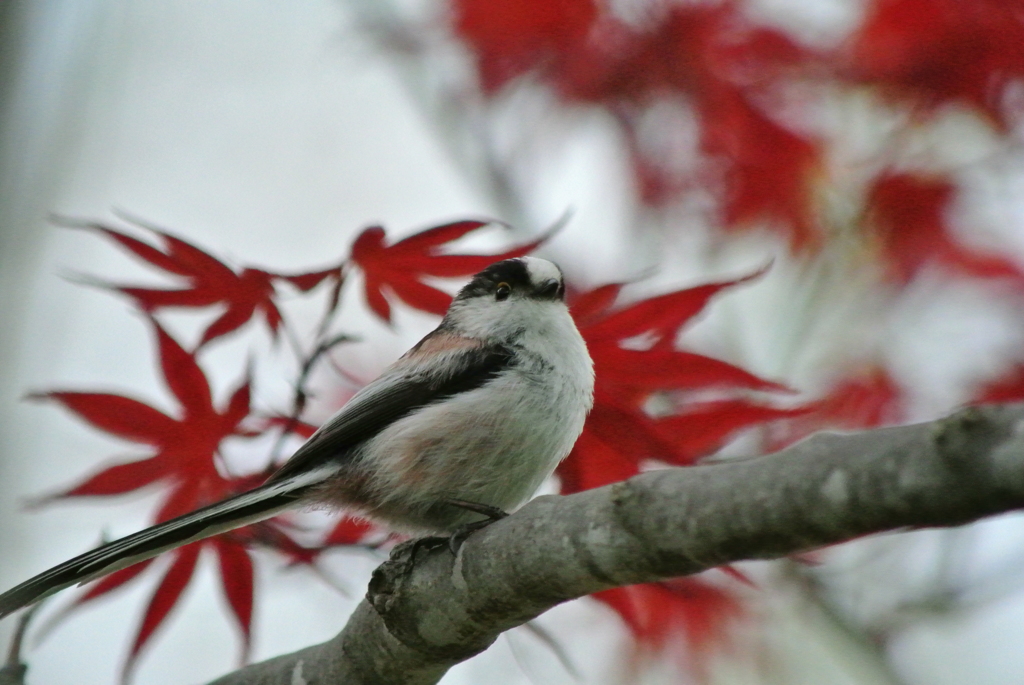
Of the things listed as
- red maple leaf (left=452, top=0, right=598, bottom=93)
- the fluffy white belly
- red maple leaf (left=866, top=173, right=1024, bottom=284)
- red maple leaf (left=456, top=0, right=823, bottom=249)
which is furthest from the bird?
red maple leaf (left=866, top=173, right=1024, bottom=284)

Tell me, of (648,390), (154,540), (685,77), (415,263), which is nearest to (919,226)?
(685,77)

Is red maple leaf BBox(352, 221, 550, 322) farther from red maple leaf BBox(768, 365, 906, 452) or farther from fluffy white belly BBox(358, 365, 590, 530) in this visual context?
red maple leaf BBox(768, 365, 906, 452)

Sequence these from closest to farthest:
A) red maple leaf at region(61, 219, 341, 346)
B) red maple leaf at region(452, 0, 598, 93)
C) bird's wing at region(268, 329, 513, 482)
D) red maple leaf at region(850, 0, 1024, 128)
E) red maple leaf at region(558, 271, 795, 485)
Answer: red maple leaf at region(558, 271, 795, 485) < red maple leaf at region(61, 219, 341, 346) < bird's wing at region(268, 329, 513, 482) < red maple leaf at region(850, 0, 1024, 128) < red maple leaf at region(452, 0, 598, 93)

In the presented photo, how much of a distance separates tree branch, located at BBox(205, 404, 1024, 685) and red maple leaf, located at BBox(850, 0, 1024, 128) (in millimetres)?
2026

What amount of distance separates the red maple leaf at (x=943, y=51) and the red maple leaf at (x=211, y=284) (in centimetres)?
188

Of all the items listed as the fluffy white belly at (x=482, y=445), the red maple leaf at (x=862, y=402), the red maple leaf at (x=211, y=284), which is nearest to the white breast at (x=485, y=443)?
the fluffy white belly at (x=482, y=445)

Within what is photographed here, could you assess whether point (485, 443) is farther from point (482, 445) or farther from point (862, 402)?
point (862, 402)

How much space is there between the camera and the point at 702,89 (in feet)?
10.0

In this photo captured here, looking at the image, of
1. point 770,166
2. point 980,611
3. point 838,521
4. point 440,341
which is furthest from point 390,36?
point 838,521

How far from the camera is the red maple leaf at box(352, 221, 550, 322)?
2.01 meters

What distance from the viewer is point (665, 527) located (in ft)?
3.93

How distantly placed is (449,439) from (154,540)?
23.9 inches

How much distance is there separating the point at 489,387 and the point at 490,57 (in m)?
1.71

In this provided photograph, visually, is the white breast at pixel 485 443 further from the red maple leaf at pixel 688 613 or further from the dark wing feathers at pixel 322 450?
the red maple leaf at pixel 688 613
